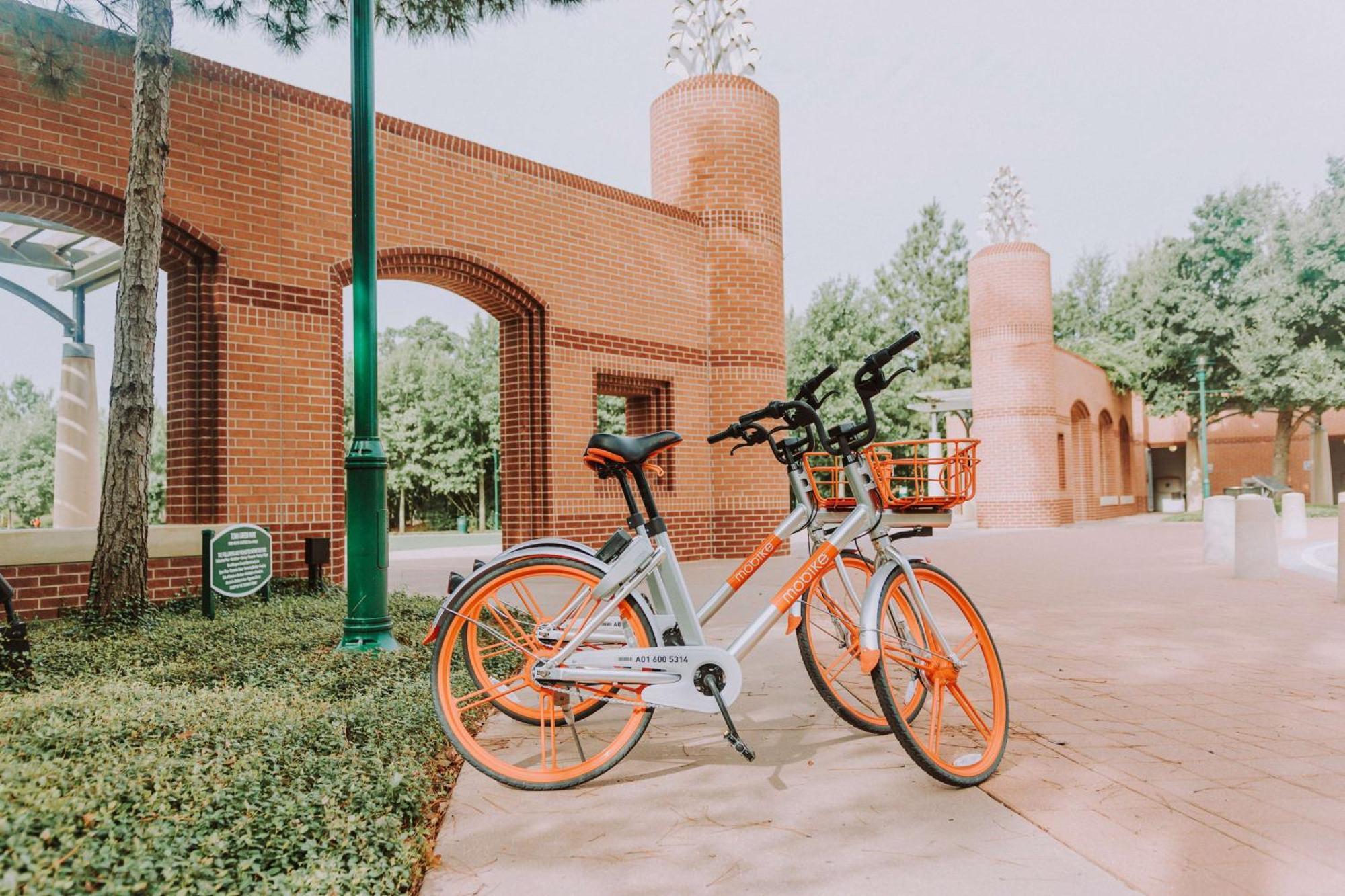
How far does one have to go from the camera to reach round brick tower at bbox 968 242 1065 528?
23.2 m

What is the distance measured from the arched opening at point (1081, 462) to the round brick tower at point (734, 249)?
17.4m

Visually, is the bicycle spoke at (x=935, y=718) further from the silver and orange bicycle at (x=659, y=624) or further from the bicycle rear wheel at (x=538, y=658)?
the bicycle rear wheel at (x=538, y=658)

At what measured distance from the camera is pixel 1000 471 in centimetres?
2352

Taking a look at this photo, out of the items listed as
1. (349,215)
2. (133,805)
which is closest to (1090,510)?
(349,215)

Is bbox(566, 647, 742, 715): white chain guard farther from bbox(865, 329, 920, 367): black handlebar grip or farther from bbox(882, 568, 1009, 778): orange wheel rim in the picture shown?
bbox(865, 329, 920, 367): black handlebar grip

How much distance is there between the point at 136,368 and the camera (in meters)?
5.84

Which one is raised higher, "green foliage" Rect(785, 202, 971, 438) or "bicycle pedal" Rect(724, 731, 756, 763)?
"green foliage" Rect(785, 202, 971, 438)

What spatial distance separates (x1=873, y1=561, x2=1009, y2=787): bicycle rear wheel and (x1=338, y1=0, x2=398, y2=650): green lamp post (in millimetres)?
2997

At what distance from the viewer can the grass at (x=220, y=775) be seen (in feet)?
6.46

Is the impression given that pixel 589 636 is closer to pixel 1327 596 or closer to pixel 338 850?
pixel 338 850

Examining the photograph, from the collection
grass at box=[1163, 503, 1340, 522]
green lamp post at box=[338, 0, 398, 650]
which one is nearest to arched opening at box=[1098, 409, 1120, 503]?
grass at box=[1163, 503, 1340, 522]

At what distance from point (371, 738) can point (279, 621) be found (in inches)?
121

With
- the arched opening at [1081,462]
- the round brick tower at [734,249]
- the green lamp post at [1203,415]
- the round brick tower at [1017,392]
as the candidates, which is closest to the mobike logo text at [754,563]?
the round brick tower at [734,249]

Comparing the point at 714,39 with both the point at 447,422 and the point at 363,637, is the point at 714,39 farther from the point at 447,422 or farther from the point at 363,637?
the point at 447,422
